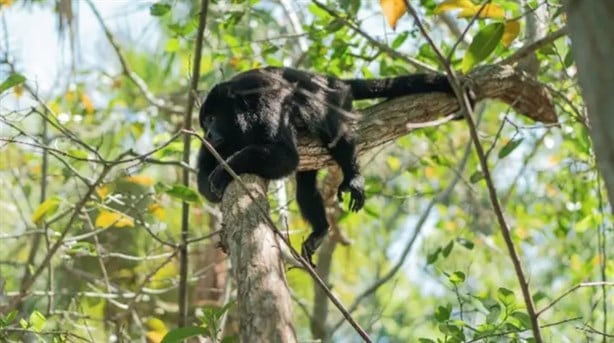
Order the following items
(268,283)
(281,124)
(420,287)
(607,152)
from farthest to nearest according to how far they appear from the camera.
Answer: (420,287), (281,124), (268,283), (607,152)

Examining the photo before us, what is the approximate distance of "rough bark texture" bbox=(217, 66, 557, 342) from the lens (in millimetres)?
2387

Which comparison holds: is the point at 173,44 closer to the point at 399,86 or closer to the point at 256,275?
the point at 399,86

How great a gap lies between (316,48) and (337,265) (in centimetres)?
505

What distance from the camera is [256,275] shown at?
8.68 feet

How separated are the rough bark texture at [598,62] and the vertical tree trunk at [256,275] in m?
1.21

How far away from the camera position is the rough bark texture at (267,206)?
2387mm

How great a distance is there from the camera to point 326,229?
16.7 feet

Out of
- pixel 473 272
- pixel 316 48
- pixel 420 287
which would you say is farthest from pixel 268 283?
pixel 420 287

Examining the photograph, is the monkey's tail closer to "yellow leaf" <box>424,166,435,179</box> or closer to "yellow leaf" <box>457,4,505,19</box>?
"yellow leaf" <box>457,4,505,19</box>

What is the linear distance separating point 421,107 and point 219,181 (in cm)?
133

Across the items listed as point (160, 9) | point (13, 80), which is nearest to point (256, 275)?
point (13, 80)

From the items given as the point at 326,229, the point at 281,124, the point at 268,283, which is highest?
the point at 281,124

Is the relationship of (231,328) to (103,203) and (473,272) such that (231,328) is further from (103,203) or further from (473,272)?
(473,272)

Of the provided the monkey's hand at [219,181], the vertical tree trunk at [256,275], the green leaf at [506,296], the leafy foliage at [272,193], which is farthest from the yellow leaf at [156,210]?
the green leaf at [506,296]
